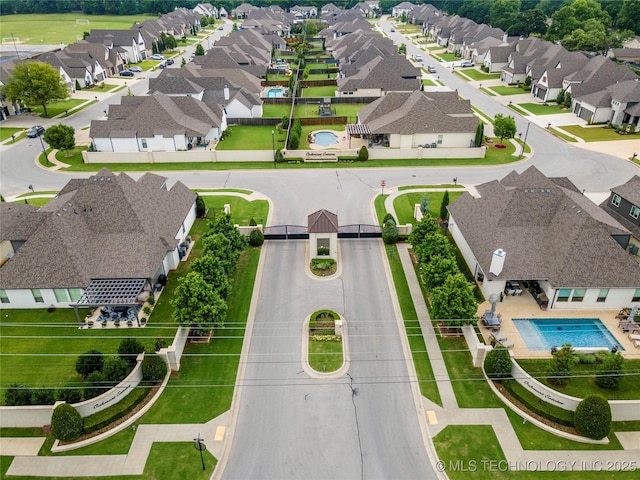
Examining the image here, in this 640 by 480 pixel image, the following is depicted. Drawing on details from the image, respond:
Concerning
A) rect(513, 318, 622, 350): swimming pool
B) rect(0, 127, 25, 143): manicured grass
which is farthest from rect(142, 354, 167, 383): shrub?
rect(0, 127, 25, 143): manicured grass

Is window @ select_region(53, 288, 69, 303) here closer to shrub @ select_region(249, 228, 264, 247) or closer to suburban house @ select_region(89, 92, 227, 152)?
shrub @ select_region(249, 228, 264, 247)

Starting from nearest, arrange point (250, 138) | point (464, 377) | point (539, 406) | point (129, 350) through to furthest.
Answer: point (539, 406) → point (464, 377) → point (129, 350) → point (250, 138)

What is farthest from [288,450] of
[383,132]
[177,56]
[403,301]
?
[177,56]

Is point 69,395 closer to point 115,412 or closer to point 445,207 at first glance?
point 115,412

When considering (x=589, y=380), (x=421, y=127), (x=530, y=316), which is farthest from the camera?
(x=421, y=127)

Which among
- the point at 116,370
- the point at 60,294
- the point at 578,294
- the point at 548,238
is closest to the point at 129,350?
the point at 116,370

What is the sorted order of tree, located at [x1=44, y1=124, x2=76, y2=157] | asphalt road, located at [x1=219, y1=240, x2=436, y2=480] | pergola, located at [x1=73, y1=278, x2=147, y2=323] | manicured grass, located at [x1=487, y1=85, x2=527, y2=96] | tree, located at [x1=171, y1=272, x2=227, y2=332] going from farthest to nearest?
manicured grass, located at [x1=487, y1=85, x2=527, y2=96], tree, located at [x1=44, y1=124, x2=76, y2=157], pergola, located at [x1=73, y1=278, x2=147, y2=323], tree, located at [x1=171, y1=272, x2=227, y2=332], asphalt road, located at [x1=219, y1=240, x2=436, y2=480]

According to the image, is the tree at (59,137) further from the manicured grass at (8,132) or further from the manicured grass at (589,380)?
the manicured grass at (589,380)
